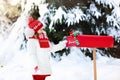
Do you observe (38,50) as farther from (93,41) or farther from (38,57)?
(93,41)

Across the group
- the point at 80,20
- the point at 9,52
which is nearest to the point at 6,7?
the point at 9,52

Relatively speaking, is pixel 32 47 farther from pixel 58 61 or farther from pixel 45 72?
pixel 58 61

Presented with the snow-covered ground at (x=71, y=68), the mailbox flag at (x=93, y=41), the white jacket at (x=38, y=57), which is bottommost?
the snow-covered ground at (x=71, y=68)

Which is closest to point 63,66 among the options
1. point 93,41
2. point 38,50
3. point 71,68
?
point 71,68

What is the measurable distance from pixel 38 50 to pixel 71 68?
2.38 feet

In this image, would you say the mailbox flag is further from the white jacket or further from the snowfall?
the snowfall

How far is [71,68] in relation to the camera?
12.2 feet

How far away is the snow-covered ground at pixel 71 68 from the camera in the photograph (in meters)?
3.52

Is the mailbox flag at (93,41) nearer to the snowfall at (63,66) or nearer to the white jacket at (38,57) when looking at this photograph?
the white jacket at (38,57)

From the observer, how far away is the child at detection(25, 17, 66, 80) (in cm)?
307

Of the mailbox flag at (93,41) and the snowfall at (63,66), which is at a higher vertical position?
the mailbox flag at (93,41)

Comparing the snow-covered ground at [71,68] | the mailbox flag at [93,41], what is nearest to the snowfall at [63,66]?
the snow-covered ground at [71,68]

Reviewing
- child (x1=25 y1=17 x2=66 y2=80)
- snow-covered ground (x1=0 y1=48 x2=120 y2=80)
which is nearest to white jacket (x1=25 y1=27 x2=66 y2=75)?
child (x1=25 y1=17 x2=66 y2=80)

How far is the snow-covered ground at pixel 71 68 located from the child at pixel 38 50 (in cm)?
45
